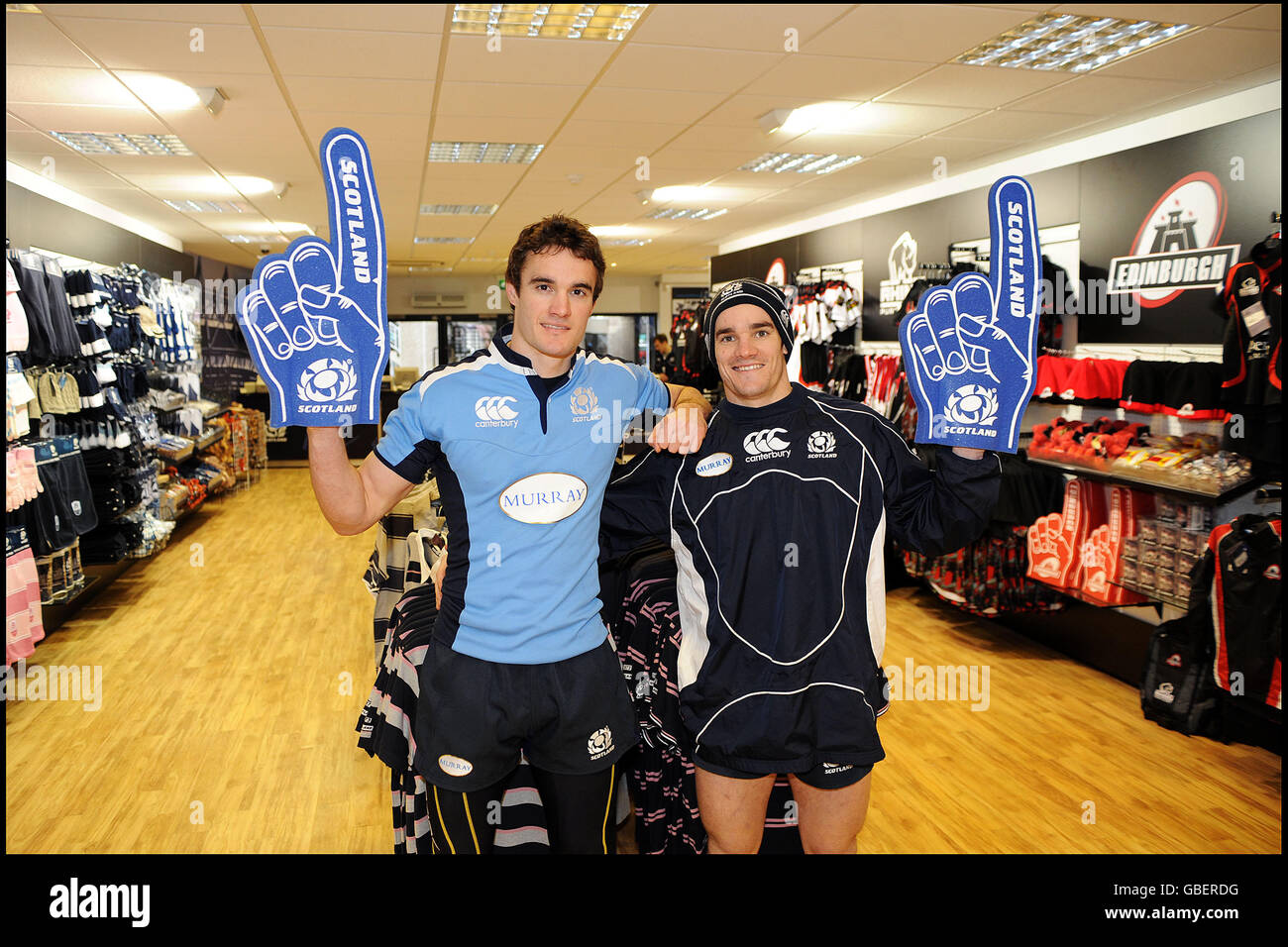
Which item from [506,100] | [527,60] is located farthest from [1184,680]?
[506,100]

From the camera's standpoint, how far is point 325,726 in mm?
3789

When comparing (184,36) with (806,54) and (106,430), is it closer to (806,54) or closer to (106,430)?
(806,54)

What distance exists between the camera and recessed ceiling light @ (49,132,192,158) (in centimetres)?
544

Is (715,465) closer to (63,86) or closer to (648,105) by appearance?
(648,105)

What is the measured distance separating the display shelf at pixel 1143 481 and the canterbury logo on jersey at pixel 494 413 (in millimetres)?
3377

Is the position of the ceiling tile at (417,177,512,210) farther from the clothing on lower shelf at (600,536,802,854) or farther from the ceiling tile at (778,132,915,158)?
the clothing on lower shelf at (600,536,802,854)

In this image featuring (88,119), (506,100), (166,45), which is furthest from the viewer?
(88,119)

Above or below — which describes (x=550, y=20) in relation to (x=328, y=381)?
above

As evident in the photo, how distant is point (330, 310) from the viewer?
151cm

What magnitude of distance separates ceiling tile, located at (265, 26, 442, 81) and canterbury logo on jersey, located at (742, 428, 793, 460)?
2.75 meters

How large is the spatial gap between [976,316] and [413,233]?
9.79 meters

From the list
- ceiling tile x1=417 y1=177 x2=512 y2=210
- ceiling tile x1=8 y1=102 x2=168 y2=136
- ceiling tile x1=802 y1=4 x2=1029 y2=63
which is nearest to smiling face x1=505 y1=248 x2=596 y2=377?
ceiling tile x1=802 y1=4 x2=1029 y2=63

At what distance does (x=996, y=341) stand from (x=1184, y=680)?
9.26ft

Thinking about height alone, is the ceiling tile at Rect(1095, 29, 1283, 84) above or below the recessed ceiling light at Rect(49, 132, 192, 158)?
below
